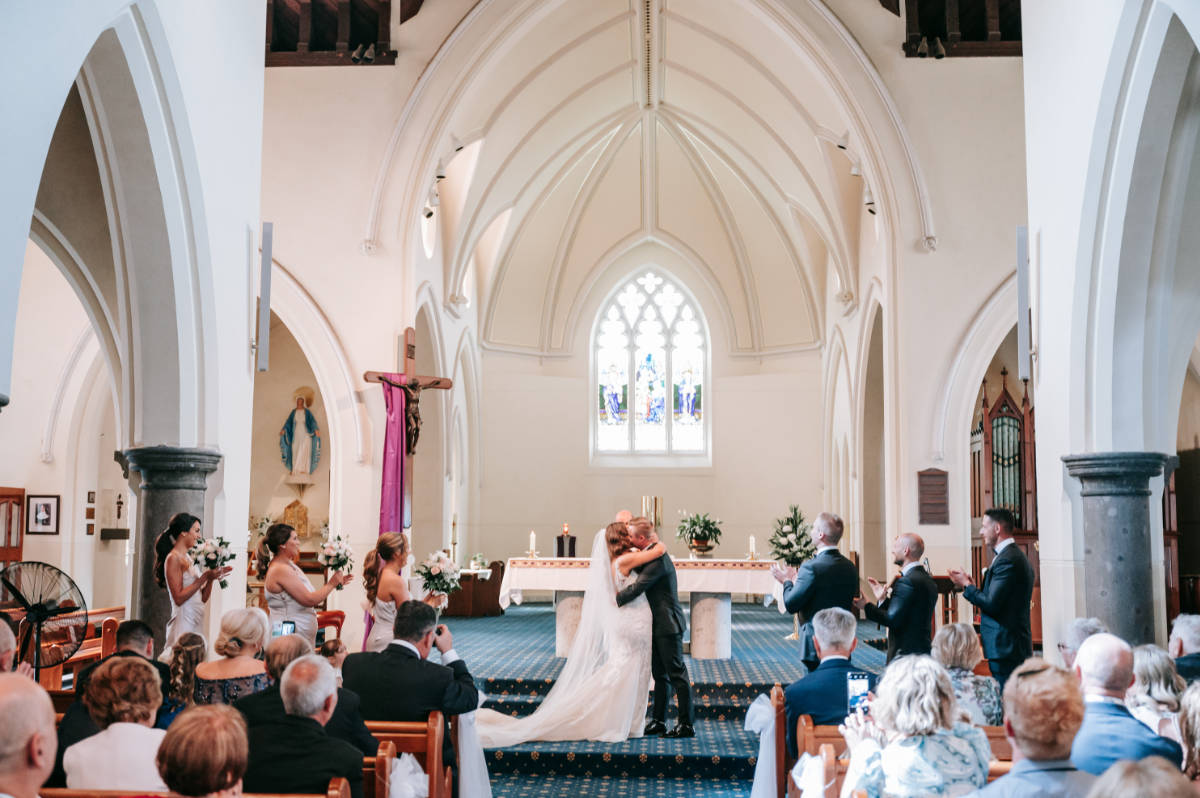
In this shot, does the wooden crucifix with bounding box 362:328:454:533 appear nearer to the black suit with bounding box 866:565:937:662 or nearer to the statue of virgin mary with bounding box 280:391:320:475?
the black suit with bounding box 866:565:937:662

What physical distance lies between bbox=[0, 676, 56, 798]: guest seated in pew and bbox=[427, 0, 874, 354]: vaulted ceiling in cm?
986

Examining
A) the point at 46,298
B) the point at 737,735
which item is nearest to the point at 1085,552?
the point at 737,735

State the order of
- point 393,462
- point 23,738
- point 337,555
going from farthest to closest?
1. point 393,462
2. point 337,555
3. point 23,738

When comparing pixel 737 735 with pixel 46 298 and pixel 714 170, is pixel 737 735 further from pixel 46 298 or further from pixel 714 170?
pixel 714 170

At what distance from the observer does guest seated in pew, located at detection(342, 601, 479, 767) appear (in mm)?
4602

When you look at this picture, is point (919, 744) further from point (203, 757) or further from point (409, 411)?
point (409, 411)

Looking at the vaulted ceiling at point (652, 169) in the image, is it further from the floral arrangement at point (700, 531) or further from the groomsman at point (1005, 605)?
the groomsman at point (1005, 605)

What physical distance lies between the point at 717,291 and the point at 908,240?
7.82 meters

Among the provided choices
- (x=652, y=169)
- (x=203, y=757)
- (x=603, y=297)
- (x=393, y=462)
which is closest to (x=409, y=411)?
(x=393, y=462)

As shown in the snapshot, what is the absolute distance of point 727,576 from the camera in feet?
32.8

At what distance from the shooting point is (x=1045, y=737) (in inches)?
102

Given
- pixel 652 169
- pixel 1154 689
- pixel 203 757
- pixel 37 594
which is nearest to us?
pixel 203 757

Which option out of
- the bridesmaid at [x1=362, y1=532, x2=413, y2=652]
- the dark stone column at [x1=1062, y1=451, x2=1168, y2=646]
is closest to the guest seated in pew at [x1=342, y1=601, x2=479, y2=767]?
the bridesmaid at [x1=362, y1=532, x2=413, y2=652]

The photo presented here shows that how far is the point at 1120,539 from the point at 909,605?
1.19 meters
